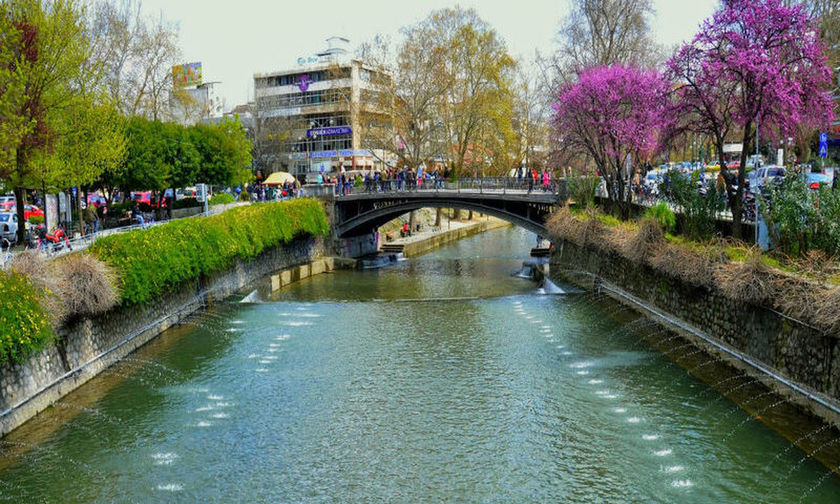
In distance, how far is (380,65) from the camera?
5769 cm

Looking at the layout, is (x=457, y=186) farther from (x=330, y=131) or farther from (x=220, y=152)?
(x=330, y=131)

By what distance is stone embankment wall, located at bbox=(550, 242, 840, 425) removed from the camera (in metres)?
15.3

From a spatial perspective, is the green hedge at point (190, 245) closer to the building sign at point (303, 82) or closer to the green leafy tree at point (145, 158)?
the green leafy tree at point (145, 158)

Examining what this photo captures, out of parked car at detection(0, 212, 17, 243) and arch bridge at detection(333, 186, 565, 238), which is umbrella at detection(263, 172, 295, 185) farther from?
parked car at detection(0, 212, 17, 243)

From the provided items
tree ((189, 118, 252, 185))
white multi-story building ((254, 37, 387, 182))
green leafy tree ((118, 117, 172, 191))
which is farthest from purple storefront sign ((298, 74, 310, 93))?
green leafy tree ((118, 117, 172, 191))

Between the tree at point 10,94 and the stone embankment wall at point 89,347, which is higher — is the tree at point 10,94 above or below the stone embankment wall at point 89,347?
above

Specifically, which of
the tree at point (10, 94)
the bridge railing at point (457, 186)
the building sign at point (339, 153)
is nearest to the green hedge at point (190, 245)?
the tree at point (10, 94)

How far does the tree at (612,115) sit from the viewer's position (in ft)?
114

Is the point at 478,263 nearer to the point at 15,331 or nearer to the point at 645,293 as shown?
the point at 645,293

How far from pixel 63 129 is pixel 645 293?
22.7m

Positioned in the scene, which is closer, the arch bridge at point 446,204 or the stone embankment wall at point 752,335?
the stone embankment wall at point 752,335

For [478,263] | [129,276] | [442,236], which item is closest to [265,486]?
[129,276]


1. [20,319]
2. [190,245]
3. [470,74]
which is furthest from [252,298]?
[470,74]

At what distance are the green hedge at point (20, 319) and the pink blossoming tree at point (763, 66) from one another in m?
19.1
